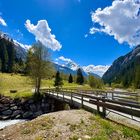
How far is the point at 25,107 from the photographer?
44.4m

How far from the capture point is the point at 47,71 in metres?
51.4

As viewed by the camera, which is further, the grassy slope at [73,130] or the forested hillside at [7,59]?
the forested hillside at [7,59]

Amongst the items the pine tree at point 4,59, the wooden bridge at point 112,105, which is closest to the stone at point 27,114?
the wooden bridge at point 112,105

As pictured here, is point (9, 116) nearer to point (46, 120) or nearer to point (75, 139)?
point (46, 120)

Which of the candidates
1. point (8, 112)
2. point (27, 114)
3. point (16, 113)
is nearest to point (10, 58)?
point (8, 112)

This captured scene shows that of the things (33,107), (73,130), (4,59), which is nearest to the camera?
(73,130)

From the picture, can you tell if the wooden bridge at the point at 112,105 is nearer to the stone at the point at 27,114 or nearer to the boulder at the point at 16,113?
the stone at the point at 27,114

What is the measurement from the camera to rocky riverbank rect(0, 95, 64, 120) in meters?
40.4

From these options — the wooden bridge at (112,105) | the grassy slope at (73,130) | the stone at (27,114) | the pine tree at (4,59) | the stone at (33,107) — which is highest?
the pine tree at (4,59)

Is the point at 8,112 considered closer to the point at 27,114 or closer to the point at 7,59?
the point at 27,114

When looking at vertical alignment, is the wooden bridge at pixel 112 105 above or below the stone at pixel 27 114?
above

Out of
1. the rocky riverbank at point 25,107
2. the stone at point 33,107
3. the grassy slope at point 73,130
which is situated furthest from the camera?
the stone at point 33,107

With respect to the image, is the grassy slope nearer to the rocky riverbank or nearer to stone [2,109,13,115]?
the rocky riverbank

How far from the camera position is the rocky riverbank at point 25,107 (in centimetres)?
4038
